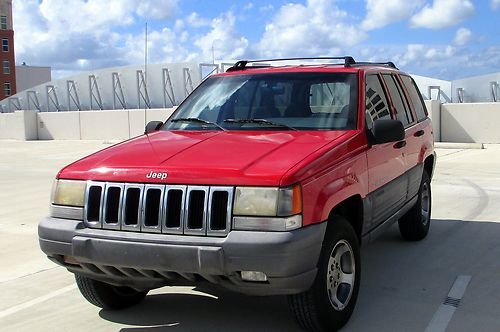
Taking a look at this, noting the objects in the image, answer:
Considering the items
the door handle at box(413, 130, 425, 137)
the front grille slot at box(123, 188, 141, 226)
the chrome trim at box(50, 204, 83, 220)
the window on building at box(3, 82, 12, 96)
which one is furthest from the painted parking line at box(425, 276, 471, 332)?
the window on building at box(3, 82, 12, 96)

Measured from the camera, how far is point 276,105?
478cm

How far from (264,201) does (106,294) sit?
1.69m

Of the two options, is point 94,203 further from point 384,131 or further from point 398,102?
point 398,102

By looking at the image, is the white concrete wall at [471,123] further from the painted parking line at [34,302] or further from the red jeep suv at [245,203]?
the painted parking line at [34,302]

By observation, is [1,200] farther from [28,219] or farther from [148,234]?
[148,234]

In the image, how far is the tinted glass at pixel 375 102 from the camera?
15.6 feet

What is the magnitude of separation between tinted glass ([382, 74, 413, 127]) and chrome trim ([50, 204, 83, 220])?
3180 millimetres

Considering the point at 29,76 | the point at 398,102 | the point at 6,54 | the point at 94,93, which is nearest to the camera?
the point at 398,102

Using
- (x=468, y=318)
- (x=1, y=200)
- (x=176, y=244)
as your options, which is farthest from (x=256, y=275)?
(x=1, y=200)

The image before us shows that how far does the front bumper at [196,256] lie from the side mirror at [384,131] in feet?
3.94

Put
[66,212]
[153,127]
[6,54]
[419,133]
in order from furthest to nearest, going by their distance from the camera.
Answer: [6,54], [419,133], [153,127], [66,212]

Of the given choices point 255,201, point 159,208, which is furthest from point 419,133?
point 159,208

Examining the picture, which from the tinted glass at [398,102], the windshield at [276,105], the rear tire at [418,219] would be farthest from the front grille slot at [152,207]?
the rear tire at [418,219]

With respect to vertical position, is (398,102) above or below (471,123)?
above
